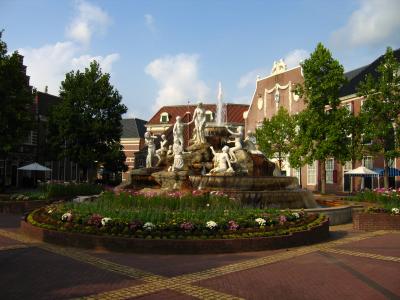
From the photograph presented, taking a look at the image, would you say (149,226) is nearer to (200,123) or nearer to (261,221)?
(261,221)

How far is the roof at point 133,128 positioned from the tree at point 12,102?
51312 millimetres

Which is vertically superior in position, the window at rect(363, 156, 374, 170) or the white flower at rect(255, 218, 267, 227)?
the window at rect(363, 156, 374, 170)

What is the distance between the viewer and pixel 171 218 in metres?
11.9

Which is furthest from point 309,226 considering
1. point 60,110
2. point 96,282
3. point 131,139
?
point 131,139

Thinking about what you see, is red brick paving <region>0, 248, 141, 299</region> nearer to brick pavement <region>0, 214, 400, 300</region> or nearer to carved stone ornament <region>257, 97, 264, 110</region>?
brick pavement <region>0, 214, 400, 300</region>

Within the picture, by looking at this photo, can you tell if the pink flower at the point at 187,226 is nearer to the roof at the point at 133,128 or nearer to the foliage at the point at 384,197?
the foliage at the point at 384,197

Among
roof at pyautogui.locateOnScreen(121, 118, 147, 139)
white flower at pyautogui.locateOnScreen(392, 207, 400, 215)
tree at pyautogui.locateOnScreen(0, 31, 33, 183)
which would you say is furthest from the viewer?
roof at pyautogui.locateOnScreen(121, 118, 147, 139)

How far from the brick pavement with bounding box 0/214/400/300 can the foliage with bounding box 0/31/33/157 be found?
858 inches

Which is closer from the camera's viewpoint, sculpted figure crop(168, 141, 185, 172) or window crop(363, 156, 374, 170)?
sculpted figure crop(168, 141, 185, 172)

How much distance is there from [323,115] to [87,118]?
22526 millimetres

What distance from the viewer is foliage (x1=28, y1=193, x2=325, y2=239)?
1131cm

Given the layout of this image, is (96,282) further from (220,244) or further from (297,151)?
(297,151)

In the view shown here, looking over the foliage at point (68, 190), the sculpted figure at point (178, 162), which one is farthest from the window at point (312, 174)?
the foliage at point (68, 190)

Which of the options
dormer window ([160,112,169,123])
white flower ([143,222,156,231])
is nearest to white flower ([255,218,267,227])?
white flower ([143,222,156,231])
